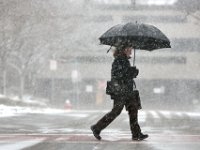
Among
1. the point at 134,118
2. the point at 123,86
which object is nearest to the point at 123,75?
the point at 123,86

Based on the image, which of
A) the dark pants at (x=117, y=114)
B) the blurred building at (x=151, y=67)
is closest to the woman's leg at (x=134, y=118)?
the dark pants at (x=117, y=114)

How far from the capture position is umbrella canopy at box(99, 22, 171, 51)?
412 inches

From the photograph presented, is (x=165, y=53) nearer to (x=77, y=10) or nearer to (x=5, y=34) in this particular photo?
(x=77, y=10)

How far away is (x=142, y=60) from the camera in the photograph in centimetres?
7450

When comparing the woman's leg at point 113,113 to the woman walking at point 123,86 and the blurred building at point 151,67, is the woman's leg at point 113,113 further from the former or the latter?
the blurred building at point 151,67

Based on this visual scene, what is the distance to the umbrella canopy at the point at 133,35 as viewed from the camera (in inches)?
412

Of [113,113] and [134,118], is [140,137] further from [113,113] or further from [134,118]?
[113,113]

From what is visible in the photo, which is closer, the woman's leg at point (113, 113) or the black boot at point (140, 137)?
the woman's leg at point (113, 113)

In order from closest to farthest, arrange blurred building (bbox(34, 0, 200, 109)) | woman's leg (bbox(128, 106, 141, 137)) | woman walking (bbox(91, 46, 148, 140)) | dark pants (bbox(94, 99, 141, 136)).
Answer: woman walking (bbox(91, 46, 148, 140)) → dark pants (bbox(94, 99, 141, 136)) → woman's leg (bbox(128, 106, 141, 137)) → blurred building (bbox(34, 0, 200, 109))

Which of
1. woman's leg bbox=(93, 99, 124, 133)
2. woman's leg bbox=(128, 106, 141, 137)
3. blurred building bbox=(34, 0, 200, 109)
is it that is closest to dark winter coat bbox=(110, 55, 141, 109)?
woman's leg bbox=(93, 99, 124, 133)

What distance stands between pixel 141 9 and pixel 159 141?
204 ft

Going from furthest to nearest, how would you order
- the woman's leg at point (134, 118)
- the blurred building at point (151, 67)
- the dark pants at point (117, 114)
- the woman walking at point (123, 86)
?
the blurred building at point (151, 67), the woman's leg at point (134, 118), the dark pants at point (117, 114), the woman walking at point (123, 86)

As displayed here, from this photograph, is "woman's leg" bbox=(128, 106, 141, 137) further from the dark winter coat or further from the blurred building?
the blurred building

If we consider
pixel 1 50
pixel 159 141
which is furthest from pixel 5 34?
pixel 159 141
